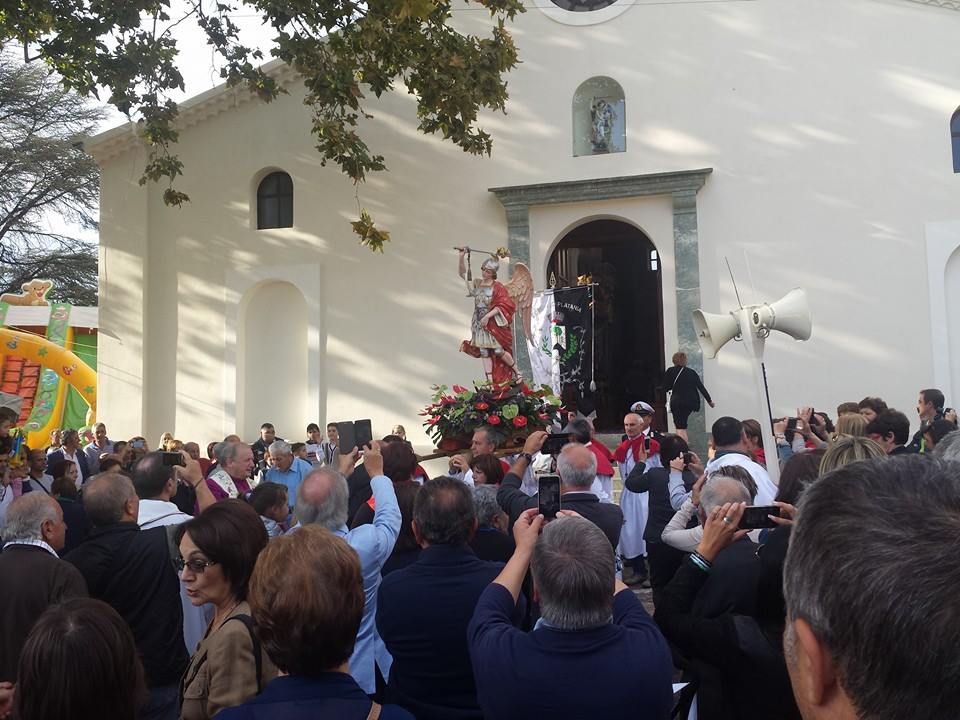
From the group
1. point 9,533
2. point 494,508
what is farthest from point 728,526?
point 9,533

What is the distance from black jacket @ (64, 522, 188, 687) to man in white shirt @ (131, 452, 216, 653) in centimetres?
25

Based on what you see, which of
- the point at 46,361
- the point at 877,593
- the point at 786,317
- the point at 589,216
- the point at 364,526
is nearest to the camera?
the point at 877,593

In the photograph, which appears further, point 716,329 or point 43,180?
point 43,180

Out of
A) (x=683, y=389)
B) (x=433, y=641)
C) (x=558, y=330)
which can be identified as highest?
(x=558, y=330)

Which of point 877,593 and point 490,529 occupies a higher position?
point 877,593

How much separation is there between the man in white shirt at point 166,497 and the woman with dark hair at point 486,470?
155cm

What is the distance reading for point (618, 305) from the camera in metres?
20.5

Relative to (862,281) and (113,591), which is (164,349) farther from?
(113,591)

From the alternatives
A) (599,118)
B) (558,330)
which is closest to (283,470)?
(558,330)

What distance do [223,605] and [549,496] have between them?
1.20 m

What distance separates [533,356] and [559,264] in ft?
17.5

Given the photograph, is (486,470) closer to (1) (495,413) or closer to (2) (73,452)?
(1) (495,413)

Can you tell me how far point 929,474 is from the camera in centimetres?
128

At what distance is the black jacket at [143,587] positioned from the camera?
396cm
